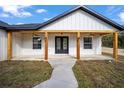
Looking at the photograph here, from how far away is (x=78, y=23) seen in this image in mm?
17766

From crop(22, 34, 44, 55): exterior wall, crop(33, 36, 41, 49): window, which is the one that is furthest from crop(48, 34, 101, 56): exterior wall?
crop(33, 36, 41, 49): window

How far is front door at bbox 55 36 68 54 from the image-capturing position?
22.3 meters

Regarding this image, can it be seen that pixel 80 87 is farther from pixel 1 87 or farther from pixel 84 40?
pixel 84 40

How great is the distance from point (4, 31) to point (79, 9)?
21.8ft

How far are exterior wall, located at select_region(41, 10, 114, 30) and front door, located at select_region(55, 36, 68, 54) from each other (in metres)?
4.62

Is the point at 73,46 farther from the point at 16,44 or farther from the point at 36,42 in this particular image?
the point at 16,44

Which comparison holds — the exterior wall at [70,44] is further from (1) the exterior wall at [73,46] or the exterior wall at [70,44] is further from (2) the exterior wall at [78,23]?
(2) the exterior wall at [78,23]

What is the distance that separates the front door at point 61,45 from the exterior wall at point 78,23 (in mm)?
4621

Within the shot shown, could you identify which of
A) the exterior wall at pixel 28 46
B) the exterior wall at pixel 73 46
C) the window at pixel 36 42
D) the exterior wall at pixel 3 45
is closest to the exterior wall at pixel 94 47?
the exterior wall at pixel 73 46

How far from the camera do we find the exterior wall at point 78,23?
1770cm

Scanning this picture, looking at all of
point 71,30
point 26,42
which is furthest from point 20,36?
point 71,30

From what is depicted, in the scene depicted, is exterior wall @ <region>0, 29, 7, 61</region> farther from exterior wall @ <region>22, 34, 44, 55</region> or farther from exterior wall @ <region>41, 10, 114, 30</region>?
exterior wall @ <region>22, 34, 44, 55</region>

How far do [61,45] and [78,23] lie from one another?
5.06 meters

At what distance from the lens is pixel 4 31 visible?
1758 cm
